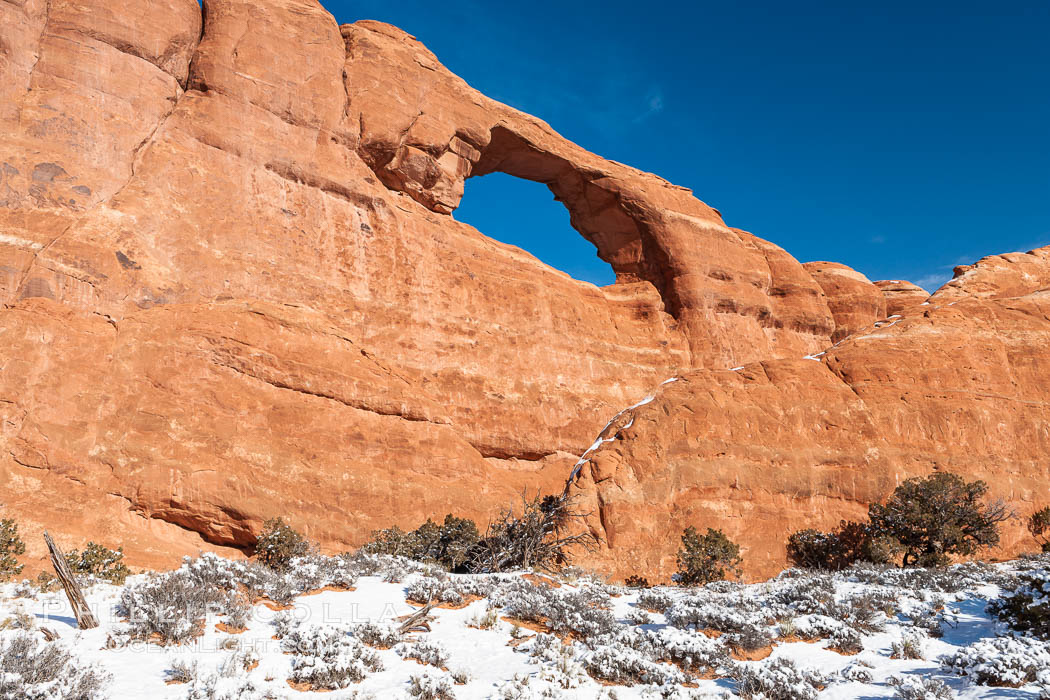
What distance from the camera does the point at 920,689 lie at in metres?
7.42

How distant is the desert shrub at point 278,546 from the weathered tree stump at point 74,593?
6.29m

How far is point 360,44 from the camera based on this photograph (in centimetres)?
2898

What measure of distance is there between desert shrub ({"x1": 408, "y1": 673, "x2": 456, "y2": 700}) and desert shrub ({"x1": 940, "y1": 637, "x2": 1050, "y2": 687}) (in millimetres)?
6252

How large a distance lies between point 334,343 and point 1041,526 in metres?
25.0

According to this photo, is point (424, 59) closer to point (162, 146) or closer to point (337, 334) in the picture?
point (162, 146)

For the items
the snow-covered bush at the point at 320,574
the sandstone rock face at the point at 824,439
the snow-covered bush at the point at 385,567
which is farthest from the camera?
the sandstone rock face at the point at 824,439

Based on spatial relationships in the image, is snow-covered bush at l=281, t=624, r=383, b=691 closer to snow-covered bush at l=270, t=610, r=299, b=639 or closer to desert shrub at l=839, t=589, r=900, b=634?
snow-covered bush at l=270, t=610, r=299, b=639

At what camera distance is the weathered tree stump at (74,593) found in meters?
8.40

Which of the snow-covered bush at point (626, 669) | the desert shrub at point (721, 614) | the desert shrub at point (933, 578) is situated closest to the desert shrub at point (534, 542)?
the desert shrub at point (721, 614)

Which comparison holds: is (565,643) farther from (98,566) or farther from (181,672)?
(98,566)

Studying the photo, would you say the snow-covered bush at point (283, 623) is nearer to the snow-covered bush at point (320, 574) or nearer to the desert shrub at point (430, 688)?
the snow-covered bush at point (320, 574)

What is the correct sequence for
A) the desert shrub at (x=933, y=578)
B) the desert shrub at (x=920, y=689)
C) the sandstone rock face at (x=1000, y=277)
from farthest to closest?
the sandstone rock face at (x=1000, y=277)
the desert shrub at (x=933, y=578)
the desert shrub at (x=920, y=689)

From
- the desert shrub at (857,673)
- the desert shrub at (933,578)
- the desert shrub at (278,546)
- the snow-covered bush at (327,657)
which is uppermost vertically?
the desert shrub at (933,578)

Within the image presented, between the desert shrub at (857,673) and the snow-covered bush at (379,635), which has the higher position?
the desert shrub at (857,673)
